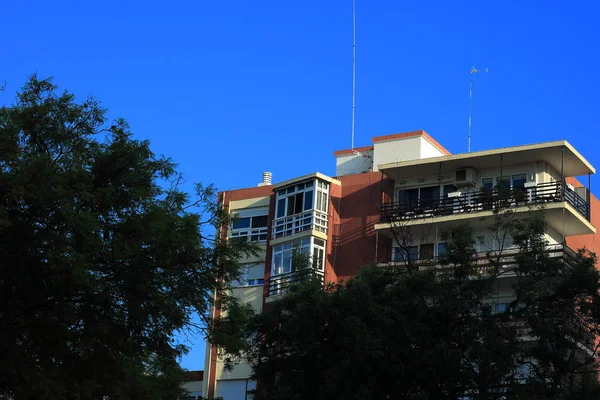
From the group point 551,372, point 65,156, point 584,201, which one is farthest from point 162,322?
point 584,201

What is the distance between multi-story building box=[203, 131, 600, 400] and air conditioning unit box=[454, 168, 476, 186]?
0.05 m

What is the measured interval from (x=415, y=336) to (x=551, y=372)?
3.89 m

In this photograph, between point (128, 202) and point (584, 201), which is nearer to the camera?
point (128, 202)

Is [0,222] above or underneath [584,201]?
underneath

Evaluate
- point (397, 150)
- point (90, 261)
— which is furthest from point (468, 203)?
point (90, 261)

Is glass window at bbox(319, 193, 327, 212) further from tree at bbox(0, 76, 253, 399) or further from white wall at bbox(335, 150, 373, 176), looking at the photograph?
tree at bbox(0, 76, 253, 399)

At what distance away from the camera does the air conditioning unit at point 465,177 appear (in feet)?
145

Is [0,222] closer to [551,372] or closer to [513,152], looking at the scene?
[551,372]

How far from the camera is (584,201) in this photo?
4491cm

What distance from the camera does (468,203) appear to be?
4388cm

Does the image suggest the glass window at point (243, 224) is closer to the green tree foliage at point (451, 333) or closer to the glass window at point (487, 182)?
the glass window at point (487, 182)

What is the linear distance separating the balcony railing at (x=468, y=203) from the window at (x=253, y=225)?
6476 mm

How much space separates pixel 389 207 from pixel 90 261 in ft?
83.8

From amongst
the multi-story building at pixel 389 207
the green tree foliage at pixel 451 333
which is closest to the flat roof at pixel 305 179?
the multi-story building at pixel 389 207
